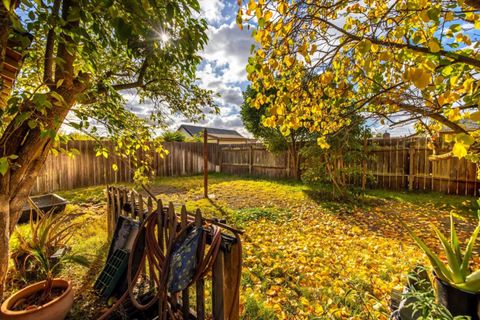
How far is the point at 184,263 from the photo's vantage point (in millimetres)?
1407

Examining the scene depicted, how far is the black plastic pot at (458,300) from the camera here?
966mm

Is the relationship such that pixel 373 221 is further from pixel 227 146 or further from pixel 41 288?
pixel 227 146

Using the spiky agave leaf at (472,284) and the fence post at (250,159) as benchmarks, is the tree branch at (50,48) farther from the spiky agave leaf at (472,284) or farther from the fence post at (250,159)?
the fence post at (250,159)

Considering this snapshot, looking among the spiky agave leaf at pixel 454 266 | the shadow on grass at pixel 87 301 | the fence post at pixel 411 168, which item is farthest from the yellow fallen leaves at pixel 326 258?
the fence post at pixel 411 168

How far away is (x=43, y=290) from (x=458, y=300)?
280 centimetres

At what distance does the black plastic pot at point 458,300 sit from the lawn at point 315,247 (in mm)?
483

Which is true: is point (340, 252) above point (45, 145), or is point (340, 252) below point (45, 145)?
below

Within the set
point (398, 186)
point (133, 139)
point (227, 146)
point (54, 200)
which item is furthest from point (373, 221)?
point (227, 146)

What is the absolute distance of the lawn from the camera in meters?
1.95

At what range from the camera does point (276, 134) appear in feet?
28.7

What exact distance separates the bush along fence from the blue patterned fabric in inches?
100

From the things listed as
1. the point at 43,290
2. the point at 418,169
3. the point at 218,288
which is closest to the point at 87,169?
the point at 43,290

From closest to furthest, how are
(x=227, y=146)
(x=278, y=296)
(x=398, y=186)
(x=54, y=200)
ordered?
1. (x=278, y=296)
2. (x=54, y=200)
3. (x=398, y=186)
4. (x=227, y=146)

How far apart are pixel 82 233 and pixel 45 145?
2.45 meters
